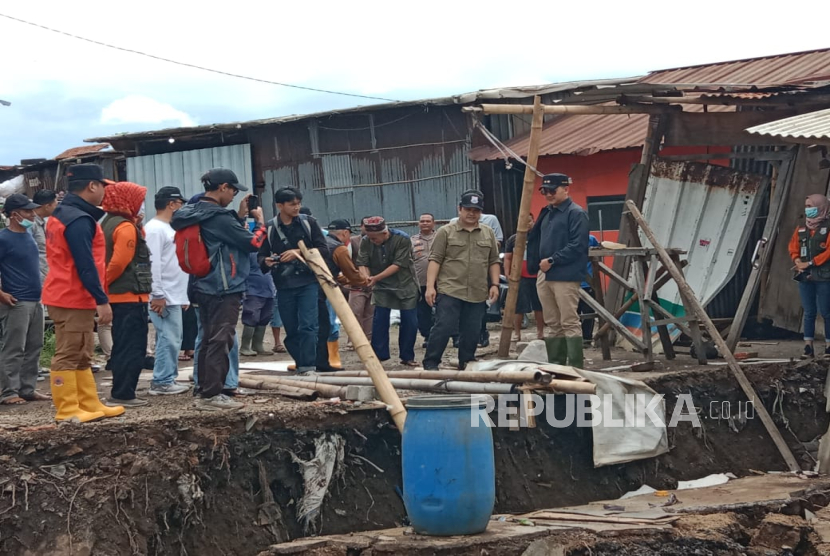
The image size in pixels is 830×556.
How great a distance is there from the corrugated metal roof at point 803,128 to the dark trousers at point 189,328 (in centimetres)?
606

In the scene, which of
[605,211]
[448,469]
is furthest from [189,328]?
[605,211]

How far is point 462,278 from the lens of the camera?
29.8 ft

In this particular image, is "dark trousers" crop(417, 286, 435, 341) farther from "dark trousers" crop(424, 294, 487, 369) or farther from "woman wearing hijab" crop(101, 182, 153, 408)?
"woman wearing hijab" crop(101, 182, 153, 408)

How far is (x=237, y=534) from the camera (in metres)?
6.73

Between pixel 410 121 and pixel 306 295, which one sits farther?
pixel 410 121

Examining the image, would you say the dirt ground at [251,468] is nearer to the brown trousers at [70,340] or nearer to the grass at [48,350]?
the brown trousers at [70,340]

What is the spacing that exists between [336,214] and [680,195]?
8.60 metres

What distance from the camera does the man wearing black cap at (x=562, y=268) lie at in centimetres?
887

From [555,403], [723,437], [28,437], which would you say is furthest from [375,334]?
[28,437]

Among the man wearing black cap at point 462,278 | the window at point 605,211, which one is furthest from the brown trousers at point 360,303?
the window at point 605,211

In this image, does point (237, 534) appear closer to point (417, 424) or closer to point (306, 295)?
point (417, 424)

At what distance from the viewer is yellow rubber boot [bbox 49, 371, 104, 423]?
6648 mm

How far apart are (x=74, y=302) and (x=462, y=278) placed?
3705 millimetres

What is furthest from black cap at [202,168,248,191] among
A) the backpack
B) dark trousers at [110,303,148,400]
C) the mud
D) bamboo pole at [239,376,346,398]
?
the mud
